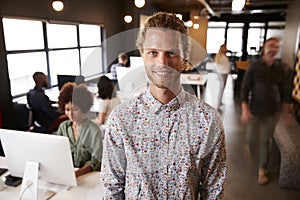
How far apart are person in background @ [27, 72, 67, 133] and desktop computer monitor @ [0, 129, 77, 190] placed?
56.6 inches

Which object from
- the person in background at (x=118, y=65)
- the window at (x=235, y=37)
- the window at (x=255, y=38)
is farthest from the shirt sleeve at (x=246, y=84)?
the person in background at (x=118, y=65)

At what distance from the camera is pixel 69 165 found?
1064 millimetres

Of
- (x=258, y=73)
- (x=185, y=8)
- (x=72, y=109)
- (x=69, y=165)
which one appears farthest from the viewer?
(x=258, y=73)

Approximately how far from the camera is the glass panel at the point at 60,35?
9.75ft

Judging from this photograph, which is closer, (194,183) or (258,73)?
(194,183)

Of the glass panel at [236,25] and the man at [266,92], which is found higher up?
the glass panel at [236,25]

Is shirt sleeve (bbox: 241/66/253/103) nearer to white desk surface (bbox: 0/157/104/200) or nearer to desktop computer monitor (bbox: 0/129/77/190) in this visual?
white desk surface (bbox: 0/157/104/200)

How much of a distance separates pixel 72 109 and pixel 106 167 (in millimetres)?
619

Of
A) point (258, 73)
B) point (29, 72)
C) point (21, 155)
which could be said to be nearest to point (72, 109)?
point (21, 155)

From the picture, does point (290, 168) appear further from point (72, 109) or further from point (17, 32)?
point (17, 32)

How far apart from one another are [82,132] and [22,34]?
1.95m

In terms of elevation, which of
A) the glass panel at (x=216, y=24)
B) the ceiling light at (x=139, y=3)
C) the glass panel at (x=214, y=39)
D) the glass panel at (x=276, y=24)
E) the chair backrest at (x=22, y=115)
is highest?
the ceiling light at (x=139, y=3)

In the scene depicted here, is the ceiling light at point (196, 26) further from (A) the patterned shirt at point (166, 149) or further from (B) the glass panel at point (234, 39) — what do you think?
(A) the patterned shirt at point (166, 149)

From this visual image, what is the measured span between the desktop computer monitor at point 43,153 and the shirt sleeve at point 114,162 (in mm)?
282
